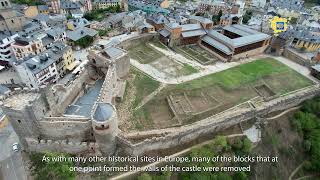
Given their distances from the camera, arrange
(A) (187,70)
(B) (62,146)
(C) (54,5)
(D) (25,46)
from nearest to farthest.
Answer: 1. (B) (62,146)
2. (A) (187,70)
3. (D) (25,46)
4. (C) (54,5)

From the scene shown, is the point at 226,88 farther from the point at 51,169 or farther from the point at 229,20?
the point at 229,20

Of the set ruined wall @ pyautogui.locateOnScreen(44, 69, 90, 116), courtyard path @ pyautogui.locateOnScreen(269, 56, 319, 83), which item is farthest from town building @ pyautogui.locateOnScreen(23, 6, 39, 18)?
courtyard path @ pyautogui.locateOnScreen(269, 56, 319, 83)

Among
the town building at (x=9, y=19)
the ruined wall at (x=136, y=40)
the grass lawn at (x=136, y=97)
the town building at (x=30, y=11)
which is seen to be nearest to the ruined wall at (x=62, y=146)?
the grass lawn at (x=136, y=97)

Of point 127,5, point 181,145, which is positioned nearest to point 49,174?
point 181,145

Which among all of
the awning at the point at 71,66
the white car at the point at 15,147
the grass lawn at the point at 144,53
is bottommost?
the white car at the point at 15,147

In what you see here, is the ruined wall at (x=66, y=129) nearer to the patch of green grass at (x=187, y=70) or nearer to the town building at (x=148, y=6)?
the patch of green grass at (x=187, y=70)

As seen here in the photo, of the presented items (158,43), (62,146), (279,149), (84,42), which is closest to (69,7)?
(84,42)

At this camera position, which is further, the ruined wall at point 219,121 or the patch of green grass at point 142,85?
the patch of green grass at point 142,85
